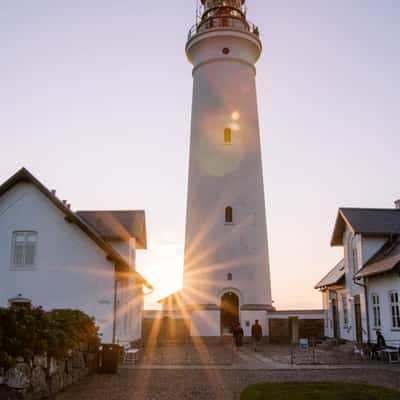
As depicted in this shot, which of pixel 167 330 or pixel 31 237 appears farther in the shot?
pixel 167 330

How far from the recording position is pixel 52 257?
64.6 ft

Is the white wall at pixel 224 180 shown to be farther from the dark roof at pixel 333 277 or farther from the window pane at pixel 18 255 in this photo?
the window pane at pixel 18 255

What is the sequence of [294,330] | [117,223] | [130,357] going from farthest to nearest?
1. [294,330]
2. [117,223]
3. [130,357]

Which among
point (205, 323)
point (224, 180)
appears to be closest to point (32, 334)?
point (205, 323)

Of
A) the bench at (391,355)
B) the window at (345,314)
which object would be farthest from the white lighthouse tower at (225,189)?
the bench at (391,355)

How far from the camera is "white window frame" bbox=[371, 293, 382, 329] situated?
21281mm

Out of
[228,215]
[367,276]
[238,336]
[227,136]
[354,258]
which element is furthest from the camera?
[227,136]

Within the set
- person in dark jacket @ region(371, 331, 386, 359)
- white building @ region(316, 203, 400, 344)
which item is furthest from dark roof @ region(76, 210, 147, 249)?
person in dark jacket @ region(371, 331, 386, 359)

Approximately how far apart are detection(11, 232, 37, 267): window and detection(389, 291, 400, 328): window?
13.4 meters

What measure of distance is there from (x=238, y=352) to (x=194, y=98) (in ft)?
47.9

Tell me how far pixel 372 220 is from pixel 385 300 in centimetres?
419

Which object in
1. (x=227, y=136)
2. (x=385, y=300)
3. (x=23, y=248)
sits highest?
(x=227, y=136)

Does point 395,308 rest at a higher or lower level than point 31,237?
lower

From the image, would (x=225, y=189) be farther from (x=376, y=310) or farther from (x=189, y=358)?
(x=189, y=358)
